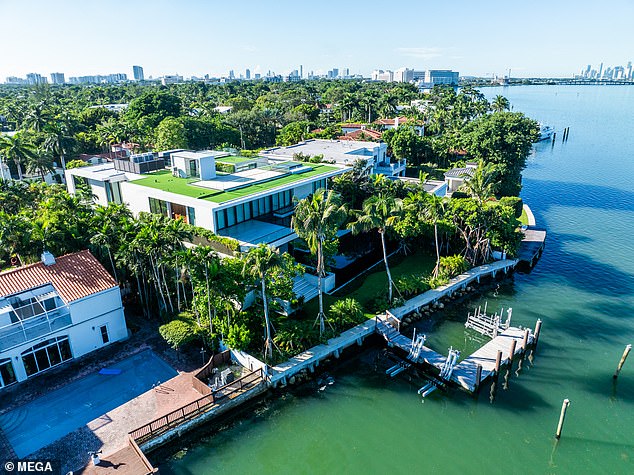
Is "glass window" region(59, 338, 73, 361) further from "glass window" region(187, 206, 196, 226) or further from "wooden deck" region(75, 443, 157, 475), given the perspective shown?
"glass window" region(187, 206, 196, 226)

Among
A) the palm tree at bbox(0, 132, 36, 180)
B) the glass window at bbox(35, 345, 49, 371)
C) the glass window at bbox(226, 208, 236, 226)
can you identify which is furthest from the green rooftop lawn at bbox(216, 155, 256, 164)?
the glass window at bbox(35, 345, 49, 371)

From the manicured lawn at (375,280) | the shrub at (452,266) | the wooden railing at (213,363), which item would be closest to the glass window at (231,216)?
the manicured lawn at (375,280)

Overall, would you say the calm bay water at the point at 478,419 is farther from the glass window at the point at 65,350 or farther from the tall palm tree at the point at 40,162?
the tall palm tree at the point at 40,162

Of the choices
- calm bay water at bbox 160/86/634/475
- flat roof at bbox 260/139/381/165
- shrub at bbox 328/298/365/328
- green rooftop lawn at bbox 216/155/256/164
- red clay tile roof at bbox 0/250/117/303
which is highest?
green rooftop lawn at bbox 216/155/256/164

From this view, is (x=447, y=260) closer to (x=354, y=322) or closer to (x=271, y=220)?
(x=354, y=322)

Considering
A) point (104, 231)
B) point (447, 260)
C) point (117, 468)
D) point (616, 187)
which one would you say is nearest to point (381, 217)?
point (447, 260)
